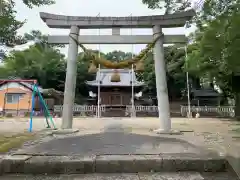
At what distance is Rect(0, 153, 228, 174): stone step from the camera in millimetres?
3346

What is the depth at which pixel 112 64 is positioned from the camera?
7.78 m

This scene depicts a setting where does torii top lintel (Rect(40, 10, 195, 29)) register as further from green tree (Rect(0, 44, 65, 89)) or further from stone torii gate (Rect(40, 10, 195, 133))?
green tree (Rect(0, 44, 65, 89))

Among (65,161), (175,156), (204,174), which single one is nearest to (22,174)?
(65,161)

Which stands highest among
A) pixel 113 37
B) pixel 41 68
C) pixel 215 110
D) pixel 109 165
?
pixel 41 68

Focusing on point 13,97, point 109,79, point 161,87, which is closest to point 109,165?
point 161,87

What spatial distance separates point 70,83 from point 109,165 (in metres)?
4.52

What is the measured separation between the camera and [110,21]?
7648 millimetres

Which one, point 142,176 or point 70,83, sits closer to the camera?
point 142,176

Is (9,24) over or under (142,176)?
over

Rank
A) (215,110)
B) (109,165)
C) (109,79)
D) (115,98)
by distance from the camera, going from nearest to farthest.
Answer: (109,165) < (215,110) < (115,98) < (109,79)

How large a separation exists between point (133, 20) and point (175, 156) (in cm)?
542

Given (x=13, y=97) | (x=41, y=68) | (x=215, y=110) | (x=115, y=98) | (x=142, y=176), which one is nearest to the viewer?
(x=142, y=176)

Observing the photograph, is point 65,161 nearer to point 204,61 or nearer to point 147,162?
point 147,162

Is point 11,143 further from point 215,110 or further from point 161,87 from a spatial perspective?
point 215,110
